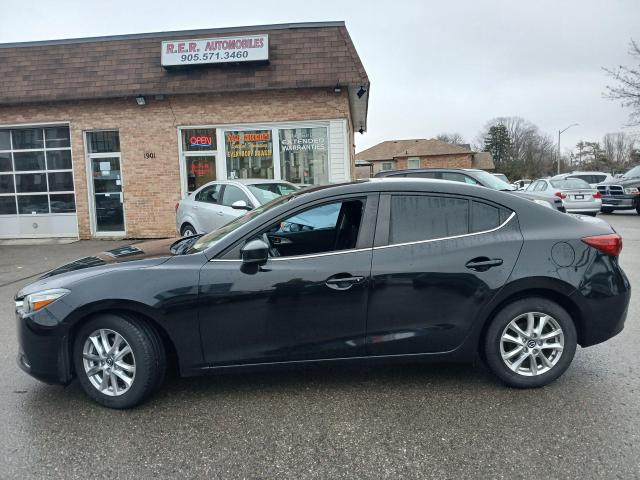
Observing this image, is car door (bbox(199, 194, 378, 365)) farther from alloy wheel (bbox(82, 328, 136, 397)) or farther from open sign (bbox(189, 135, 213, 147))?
open sign (bbox(189, 135, 213, 147))

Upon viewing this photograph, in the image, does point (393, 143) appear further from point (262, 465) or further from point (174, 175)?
point (262, 465)

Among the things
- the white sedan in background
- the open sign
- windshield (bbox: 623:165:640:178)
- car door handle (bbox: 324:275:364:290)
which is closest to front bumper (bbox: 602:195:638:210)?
windshield (bbox: 623:165:640:178)

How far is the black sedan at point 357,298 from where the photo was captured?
3.26 meters

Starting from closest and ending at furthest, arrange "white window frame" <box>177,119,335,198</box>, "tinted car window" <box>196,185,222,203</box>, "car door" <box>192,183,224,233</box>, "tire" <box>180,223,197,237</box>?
"car door" <box>192,183,224,233</box> → "tinted car window" <box>196,185,222,203</box> → "tire" <box>180,223,197,237</box> → "white window frame" <box>177,119,335,198</box>

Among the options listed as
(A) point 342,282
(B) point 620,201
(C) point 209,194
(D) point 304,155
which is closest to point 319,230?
(A) point 342,282

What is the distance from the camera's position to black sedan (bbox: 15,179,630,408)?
3.26 meters

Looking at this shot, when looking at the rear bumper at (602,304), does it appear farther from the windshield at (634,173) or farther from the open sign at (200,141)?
the windshield at (634,173)

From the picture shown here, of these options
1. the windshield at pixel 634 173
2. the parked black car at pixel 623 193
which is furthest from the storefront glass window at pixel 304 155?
the windshield at pixel 634 173

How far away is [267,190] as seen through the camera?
9.02 m

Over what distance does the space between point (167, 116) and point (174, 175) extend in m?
1.51

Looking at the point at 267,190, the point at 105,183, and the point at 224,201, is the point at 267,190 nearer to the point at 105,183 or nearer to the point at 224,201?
the point at 224,201

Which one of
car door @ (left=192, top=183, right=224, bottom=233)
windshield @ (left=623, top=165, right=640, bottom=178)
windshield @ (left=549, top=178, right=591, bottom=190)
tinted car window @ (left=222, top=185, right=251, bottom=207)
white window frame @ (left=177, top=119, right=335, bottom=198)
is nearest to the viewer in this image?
tinted car window @ (left=222, top=185, right=251, bottom=207)

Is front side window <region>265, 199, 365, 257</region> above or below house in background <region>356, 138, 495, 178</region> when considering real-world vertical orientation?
below

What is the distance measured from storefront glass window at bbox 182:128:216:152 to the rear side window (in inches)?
401
